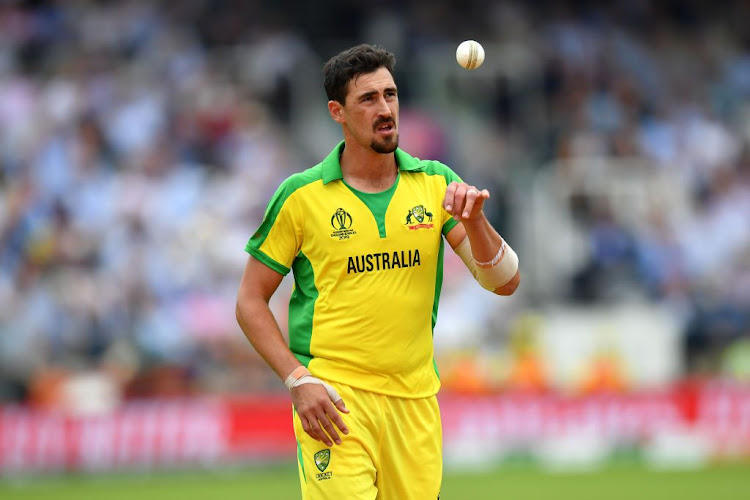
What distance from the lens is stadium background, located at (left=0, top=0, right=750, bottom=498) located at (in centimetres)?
1498

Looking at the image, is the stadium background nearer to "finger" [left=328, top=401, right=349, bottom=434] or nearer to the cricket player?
the cricket player

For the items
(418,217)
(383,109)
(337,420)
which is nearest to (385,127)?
(383,109)

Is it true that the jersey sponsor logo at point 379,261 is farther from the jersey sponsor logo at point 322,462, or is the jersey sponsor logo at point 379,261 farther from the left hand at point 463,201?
the jersey sponsor logo at point 322,462

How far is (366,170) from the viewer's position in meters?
6.38

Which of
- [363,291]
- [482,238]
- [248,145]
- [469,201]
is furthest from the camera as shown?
[248,145]

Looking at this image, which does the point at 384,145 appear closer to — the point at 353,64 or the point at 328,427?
the point at 353,64

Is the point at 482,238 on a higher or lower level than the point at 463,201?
lower

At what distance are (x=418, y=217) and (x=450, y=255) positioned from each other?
10.6m

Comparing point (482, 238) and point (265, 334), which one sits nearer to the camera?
point (482, 238)

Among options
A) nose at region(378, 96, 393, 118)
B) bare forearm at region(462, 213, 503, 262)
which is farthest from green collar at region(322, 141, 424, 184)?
bare forearm at region(462, 213, 503, 262)

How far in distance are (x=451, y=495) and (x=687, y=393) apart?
158 inches

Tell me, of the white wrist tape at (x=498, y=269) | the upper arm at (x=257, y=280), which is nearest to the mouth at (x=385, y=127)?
the white wrist tape at (x=498, y=269)

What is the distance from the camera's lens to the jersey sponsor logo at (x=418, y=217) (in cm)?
628

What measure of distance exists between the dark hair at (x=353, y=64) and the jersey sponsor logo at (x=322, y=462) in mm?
1752
